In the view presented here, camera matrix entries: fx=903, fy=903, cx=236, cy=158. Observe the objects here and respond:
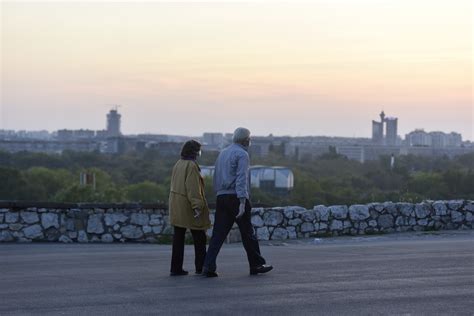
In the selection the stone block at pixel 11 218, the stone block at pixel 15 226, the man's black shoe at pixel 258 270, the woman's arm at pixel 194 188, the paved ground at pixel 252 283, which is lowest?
the paved ground at pixel 252 283

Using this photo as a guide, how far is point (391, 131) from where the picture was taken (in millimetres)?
146000

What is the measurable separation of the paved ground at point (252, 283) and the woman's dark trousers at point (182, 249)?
0.67 ft

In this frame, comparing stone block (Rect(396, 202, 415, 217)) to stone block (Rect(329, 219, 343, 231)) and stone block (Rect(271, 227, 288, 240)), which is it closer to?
stone block (Rect(329, 219, 343, 231))

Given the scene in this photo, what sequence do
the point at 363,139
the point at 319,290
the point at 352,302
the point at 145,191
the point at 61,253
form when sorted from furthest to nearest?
the point at 363,139
the point at 145,191
the point at 61,253
the point at 319,290
the point at 352,302

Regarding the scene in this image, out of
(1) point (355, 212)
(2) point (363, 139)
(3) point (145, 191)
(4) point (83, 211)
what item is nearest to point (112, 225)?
(4) point (83, 211)

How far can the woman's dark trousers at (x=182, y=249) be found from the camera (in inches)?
461

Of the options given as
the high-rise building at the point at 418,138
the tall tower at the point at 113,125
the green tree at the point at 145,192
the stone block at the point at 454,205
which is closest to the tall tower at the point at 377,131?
the high-rise building at the point at 418,138

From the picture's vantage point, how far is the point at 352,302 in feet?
31.2

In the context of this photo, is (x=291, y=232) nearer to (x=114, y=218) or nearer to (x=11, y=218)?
(x=114, y=218)

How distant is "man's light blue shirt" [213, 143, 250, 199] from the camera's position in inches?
451

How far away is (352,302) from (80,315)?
2.83m

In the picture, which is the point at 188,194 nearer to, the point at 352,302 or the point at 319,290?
the point at 319,290

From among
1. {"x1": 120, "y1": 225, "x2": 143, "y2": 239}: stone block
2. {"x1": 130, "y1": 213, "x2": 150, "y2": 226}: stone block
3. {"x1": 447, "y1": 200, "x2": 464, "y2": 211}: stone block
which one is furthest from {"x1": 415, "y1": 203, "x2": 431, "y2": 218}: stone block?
{"x1": 120, "y1": 225, "x2": 143, "y2": 239}: stone block

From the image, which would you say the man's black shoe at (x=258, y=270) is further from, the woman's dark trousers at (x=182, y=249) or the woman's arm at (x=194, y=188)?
the woman's arm at (x=194, y=188)
